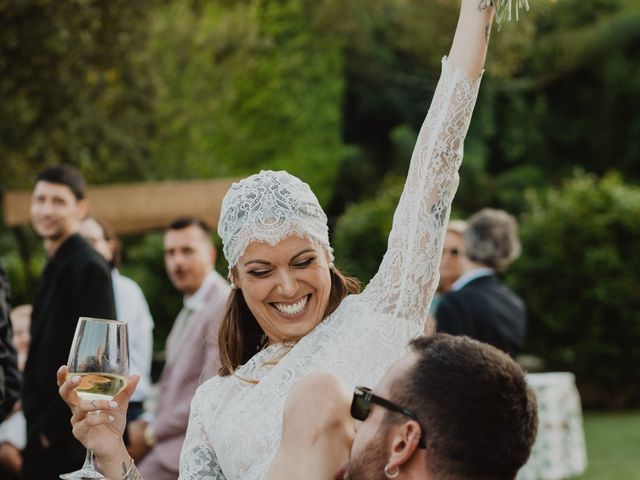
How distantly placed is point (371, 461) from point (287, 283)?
3.10ft

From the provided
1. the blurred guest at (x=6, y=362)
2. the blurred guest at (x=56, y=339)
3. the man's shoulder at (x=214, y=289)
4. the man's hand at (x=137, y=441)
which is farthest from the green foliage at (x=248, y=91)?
the blurred guest at (x=6, y=362)

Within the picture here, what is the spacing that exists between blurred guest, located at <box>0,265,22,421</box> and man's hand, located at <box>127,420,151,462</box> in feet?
5.05

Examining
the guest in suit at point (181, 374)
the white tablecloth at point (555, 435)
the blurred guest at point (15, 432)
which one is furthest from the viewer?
the white tablecloth at point (555, 435)

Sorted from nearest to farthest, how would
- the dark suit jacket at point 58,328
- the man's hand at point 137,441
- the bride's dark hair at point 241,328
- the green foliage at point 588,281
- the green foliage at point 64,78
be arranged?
the bride's dark hair at point 241,328
the dark suit jacket at point 58,328
the man's hand at point 137,441
the green foliage at point 64,78
the green foliage at point 588,281

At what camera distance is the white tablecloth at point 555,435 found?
33.9 ft

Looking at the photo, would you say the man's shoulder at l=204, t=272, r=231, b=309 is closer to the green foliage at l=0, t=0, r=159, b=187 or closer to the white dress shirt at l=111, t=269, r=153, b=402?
the white dress shirt at l=111, t=269, r=153, b=402

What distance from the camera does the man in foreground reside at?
6.41 ft

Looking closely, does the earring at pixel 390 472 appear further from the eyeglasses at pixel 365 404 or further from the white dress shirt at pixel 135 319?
the white dress shirt at pixel 135 319

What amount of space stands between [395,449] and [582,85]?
33.4 metres

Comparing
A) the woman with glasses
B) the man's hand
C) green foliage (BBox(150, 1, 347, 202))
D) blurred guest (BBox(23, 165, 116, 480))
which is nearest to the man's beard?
the woman with glasses

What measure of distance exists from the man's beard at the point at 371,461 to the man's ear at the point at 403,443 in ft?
0.07

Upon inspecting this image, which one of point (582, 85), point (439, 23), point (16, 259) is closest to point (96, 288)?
point (16, 259)

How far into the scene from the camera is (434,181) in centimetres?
284

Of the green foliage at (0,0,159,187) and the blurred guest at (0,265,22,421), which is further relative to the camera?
the green foliage at (0,0,159,187)
